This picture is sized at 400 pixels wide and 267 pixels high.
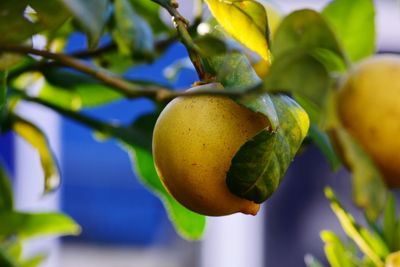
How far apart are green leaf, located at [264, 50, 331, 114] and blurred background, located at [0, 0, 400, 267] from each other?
1.95 m

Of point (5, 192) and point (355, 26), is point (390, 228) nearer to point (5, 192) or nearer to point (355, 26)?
point (355, 26)

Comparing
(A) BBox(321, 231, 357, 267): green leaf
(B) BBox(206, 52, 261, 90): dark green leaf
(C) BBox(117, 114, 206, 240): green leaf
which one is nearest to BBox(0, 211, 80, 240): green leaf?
(C) BBox(117, 114, 206, 240): green leaf

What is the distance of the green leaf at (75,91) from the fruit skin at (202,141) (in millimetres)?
360

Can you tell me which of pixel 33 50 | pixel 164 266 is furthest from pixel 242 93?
pixel 164 266

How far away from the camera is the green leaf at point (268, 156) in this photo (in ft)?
1.38

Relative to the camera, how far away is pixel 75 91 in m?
0.87

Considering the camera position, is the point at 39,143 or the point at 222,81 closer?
the point at 222,81

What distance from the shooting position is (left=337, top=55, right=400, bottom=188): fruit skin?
349 mm

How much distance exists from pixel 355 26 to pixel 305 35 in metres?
0.31

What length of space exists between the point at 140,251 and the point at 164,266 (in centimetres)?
19

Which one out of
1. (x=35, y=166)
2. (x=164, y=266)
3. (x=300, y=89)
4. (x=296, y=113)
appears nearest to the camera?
(x=300, y=89)

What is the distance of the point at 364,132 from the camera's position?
1.16ft

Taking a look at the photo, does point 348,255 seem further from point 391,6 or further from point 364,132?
point 391,6

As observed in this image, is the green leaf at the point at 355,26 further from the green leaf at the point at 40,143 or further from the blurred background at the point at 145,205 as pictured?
the blurred background at the point at 145,205
